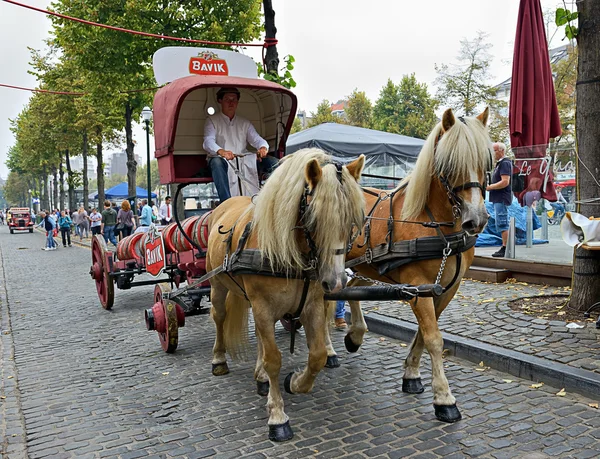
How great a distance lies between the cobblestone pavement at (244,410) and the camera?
3.41 meters

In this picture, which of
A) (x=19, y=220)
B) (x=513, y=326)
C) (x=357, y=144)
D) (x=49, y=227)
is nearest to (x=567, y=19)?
(x=513, y=326)

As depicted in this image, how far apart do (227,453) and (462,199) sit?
233 centimetres

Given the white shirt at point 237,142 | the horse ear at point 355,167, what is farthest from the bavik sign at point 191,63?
the horse ear at point 355,167

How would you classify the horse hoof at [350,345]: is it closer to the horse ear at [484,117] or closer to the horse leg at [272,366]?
the horse leg at [272,366]

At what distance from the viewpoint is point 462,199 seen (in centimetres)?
359

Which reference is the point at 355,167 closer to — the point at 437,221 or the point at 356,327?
the point at 437,221

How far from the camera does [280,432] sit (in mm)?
3527

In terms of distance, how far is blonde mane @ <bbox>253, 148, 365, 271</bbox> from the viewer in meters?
3.07

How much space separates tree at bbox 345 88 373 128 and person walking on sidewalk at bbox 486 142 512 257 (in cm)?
3682

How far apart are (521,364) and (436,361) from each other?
1228 millimetres

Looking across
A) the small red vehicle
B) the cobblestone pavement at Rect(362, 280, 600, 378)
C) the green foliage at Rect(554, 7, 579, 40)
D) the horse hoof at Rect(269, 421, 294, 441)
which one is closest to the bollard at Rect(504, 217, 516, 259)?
the cobblestone pavement at Rect(362, 280, 600, 378)

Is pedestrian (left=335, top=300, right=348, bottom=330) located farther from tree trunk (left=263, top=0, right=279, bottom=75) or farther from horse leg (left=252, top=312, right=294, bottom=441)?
tree trunk (left=263, top=0, right=279, bottom=75)

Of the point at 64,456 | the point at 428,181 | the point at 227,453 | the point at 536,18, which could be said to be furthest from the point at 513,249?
the point at 64,456

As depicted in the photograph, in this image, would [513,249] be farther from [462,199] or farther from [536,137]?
[462,199]
